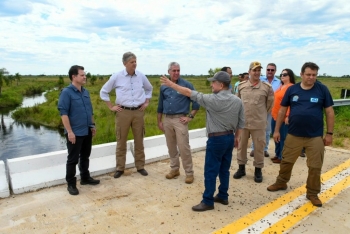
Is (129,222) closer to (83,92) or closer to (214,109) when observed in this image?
(214,109)

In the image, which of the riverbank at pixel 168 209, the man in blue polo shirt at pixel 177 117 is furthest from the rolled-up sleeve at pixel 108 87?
the riverbank at pixel 168 209

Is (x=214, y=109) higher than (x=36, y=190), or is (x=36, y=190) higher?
(x=214, y=109)

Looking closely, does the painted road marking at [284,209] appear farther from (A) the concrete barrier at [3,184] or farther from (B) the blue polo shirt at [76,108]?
(A) the concrete barrier at [3,184]

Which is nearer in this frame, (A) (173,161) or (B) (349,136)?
(A) (173,161)

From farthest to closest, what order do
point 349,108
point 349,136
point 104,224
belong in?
point 349,108, point 349,136, point 104,224

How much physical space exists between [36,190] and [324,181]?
14.1 feet

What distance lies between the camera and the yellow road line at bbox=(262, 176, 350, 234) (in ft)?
10.0

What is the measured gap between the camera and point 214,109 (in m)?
3.28

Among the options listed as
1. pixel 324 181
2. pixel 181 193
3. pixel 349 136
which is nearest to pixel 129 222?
pixel 181 193

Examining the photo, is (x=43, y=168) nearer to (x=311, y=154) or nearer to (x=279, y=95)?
(x=311, y=154)

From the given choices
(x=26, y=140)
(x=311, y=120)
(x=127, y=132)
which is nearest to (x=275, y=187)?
(x=311, y=120)

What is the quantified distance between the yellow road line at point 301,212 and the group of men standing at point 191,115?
0.78 ft

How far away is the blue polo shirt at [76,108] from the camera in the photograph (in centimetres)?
379

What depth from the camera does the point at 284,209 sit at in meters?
3.50
